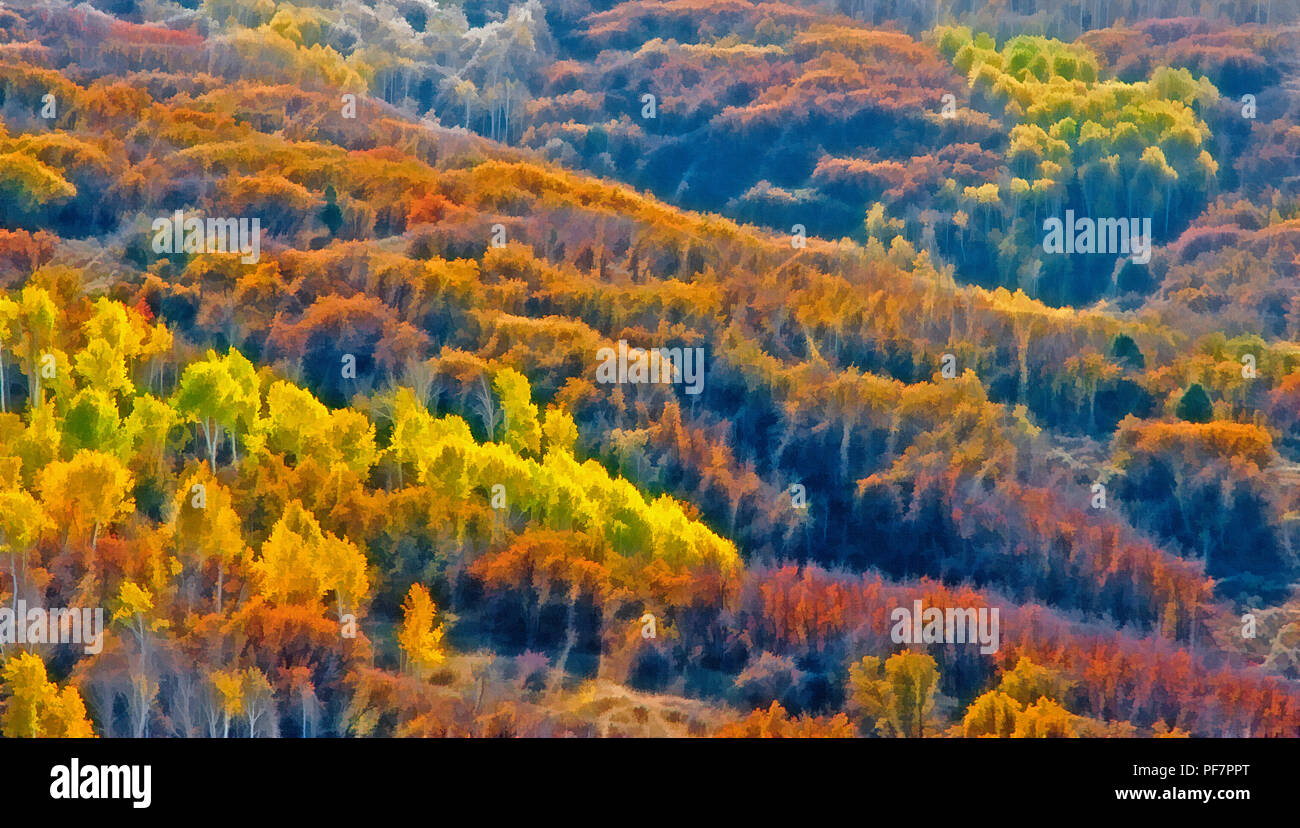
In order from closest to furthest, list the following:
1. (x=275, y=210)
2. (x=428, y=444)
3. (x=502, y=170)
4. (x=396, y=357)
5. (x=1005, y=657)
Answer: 1. (x=1005, y=657)
2. (x=428, y=444)
3. (x=396, y=357)
4. (x=275, y=210)
5. (x=502, y=170)

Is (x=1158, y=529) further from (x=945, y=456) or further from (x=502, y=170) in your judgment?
(x=502, y=170)

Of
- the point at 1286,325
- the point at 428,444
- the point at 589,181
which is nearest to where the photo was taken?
the point at 428,444

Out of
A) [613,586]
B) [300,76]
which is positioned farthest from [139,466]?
[300,76]

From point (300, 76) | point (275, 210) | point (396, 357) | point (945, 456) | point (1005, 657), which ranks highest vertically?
point (300, 76)

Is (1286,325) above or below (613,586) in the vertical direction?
above

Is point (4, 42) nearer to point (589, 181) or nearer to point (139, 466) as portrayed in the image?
point (589, 181)

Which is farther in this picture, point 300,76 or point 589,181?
point 300,76
